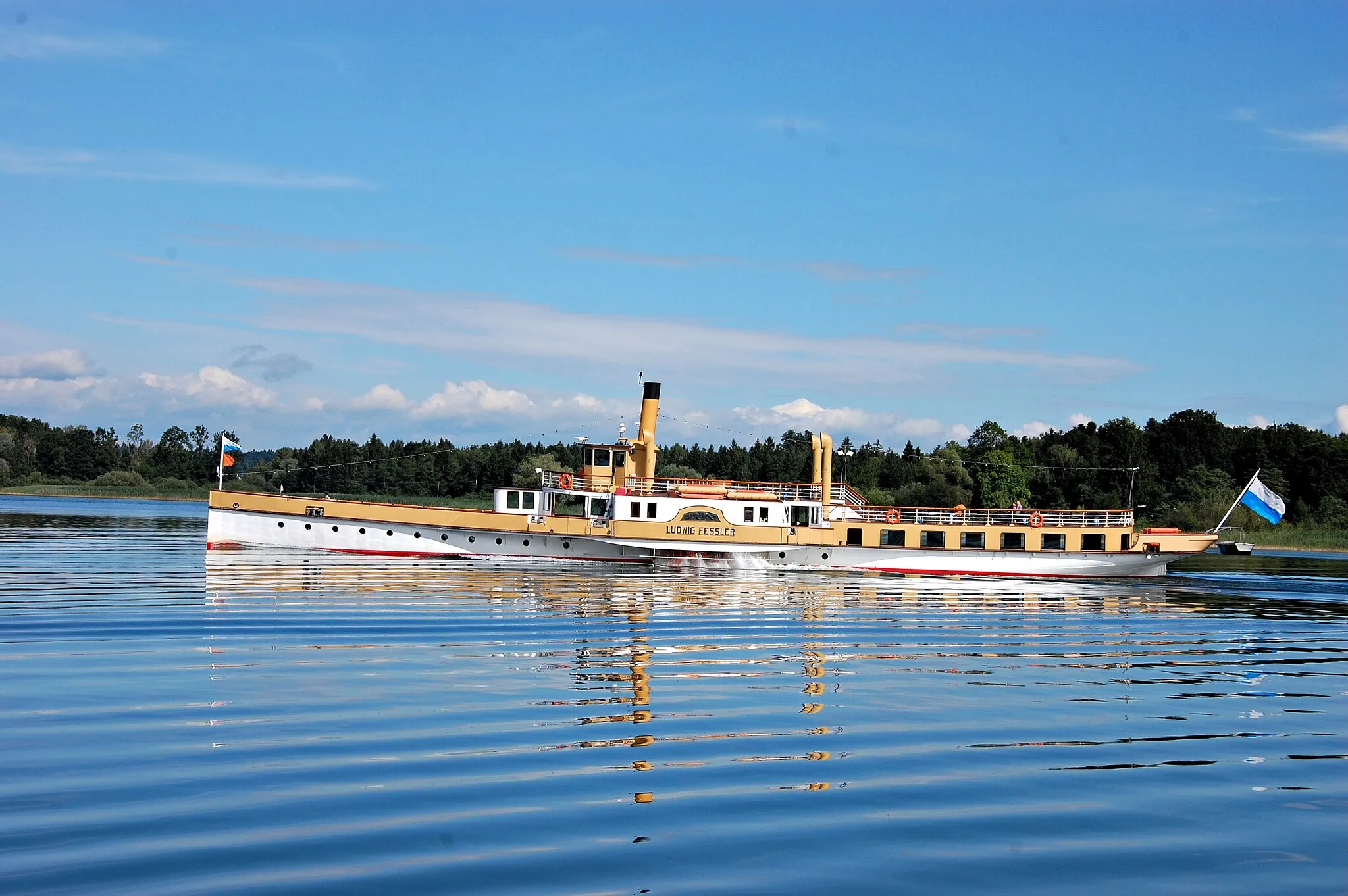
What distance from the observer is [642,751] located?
1669 cm

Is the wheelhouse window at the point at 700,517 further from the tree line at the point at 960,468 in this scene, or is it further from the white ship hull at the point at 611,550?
the tree line at the point at 960,468

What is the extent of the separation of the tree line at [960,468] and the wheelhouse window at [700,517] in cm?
3965

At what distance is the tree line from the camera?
349ft

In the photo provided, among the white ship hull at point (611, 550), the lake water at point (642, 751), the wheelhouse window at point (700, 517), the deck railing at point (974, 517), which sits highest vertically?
the deck railing at point (974, 517)

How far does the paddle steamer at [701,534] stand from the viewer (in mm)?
52438

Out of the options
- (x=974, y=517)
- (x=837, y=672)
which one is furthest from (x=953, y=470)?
(x=837, y=672)

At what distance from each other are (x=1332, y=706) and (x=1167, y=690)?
2920 millimetres

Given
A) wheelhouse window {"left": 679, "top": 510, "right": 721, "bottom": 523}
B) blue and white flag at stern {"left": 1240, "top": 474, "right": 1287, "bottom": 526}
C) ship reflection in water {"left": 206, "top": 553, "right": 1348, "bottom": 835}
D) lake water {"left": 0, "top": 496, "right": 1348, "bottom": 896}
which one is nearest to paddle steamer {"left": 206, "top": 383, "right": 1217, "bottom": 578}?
wheelhouse window {"left": 679, "top": 510, "right": 721, "bottom": 523}

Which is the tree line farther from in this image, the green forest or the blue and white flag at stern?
the blue and white flag at stern

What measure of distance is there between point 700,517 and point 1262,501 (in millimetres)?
24601

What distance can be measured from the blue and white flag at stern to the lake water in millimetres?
18433

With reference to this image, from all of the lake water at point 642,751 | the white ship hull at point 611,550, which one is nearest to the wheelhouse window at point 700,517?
the white ship hull at point 611,550

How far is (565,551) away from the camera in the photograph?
52688mm

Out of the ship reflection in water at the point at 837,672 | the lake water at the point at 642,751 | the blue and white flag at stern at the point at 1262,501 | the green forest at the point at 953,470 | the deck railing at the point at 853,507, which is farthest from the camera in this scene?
the green forest at the point at 953,470
